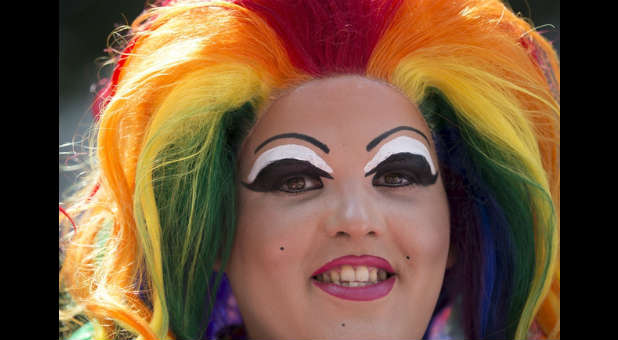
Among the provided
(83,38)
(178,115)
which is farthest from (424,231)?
(83,38)

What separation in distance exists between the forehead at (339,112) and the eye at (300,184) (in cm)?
11

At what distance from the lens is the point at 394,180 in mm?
1910

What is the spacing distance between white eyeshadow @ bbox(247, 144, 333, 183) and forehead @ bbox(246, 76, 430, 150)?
4 cm

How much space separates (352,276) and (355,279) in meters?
0.01

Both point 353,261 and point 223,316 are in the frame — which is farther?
point 223,316

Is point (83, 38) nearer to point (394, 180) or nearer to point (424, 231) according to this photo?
point (394, 180)

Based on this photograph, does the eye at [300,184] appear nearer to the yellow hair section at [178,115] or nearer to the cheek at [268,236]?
the cheek at [268,236]

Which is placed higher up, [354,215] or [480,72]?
[480,72]

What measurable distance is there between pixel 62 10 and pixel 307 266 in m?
2.49

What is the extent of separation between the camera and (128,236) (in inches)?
76.4

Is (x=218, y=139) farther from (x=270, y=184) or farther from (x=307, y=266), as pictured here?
(x=307, y=266)

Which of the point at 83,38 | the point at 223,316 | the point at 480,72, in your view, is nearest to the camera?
the point at 480,72
